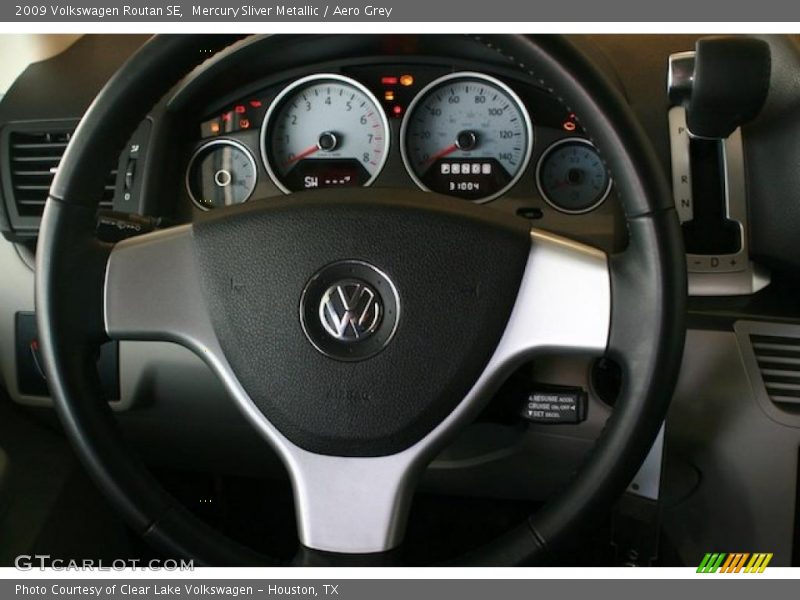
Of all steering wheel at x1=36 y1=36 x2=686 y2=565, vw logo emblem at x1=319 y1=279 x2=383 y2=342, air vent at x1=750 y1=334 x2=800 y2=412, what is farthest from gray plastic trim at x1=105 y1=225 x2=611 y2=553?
air vent at x1=750 y1=334 x2=800 y2=412

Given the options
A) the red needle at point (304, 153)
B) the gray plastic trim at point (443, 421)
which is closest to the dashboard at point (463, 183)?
the red needle at point (304, 153)

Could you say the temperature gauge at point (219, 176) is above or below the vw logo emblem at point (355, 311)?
above

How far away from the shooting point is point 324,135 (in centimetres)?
117

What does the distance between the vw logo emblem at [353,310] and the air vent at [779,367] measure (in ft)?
1.60

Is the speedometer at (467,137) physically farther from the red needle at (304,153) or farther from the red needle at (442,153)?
the red needle at (304,153)

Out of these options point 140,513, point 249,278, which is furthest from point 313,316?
point 140,513

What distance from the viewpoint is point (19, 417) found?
4.08ft

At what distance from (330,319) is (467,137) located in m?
0.47

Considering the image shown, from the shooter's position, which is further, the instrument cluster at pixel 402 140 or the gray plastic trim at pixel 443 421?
the instrument cluster at pixel 402 140

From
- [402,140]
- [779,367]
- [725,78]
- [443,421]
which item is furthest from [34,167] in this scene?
[779,367]

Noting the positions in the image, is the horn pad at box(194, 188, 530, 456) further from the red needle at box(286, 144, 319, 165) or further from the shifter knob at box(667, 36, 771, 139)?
the red needle at box(286, 144, 319, 165)

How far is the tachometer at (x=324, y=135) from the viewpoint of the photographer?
3.79ft

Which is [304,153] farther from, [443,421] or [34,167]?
[443,421]

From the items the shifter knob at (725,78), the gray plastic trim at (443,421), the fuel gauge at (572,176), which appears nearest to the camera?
the gray plastic trim at (443,421)
